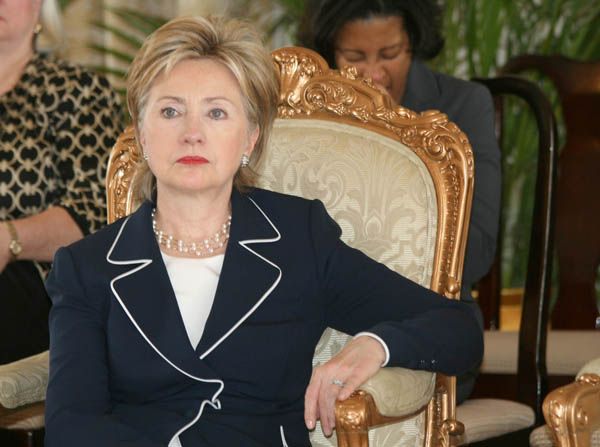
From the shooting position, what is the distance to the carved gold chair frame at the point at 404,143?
248 cm

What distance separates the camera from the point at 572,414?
2.08 meters

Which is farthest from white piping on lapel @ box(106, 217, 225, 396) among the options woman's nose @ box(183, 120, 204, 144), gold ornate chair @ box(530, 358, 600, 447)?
gold ornate chair @ box(530, 358, 600, 447)

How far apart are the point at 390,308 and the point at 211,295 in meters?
0.33

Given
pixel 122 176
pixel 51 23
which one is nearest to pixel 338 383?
pixel 122 176

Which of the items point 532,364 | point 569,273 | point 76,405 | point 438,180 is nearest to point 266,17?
point 569,273

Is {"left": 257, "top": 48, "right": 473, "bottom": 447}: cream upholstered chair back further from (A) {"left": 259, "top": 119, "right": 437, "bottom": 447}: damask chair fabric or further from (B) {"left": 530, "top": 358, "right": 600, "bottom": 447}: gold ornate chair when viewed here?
(B) {"left": 530, "top": 358, "right": 600, "bottom": 447}: gold ornate chair

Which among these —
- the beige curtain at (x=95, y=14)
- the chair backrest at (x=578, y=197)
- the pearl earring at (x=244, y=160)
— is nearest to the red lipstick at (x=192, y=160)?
the pearl earring at (x=244, y=160)

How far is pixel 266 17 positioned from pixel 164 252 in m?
3.16

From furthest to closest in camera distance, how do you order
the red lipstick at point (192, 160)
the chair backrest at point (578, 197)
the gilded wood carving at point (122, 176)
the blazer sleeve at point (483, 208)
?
the chair backrest at point (578, 197) → the blazer sleeve at point (483, 208) → the gilded wood carving at point (122, 176) → the red lipstick at point (192, 160)

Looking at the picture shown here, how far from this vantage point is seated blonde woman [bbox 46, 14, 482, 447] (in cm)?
221

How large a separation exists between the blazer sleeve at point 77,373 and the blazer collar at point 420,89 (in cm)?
125

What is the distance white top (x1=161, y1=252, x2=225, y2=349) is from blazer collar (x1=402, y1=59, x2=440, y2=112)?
3.51 ft

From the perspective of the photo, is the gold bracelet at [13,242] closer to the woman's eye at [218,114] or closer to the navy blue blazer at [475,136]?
the woman's eye at [218,114]

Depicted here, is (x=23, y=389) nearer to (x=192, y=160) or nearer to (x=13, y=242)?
(x=192, y=160)
